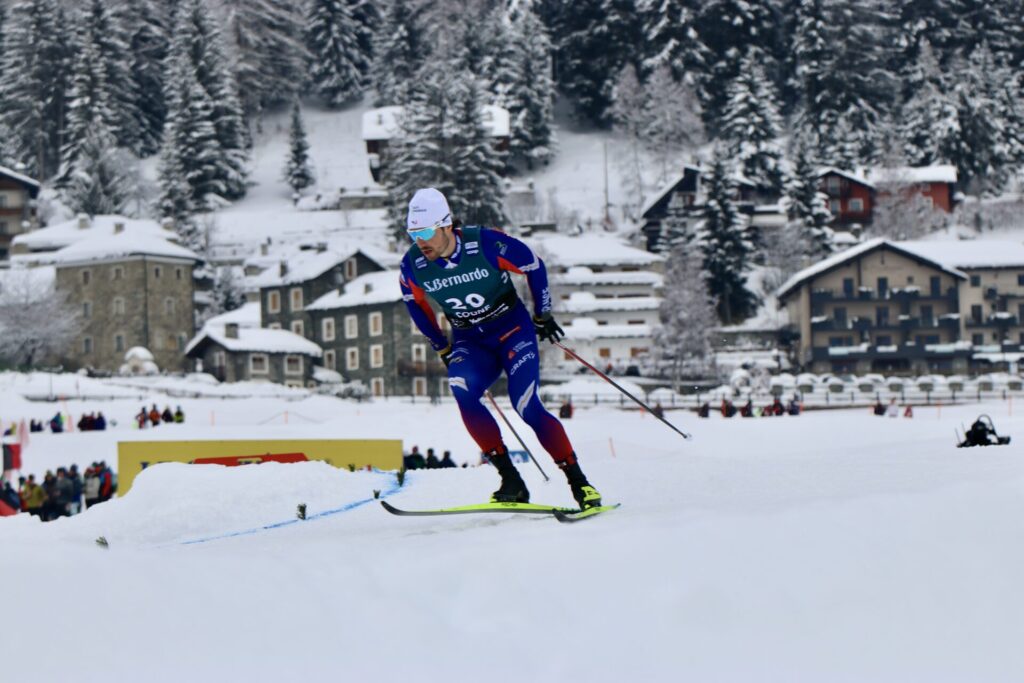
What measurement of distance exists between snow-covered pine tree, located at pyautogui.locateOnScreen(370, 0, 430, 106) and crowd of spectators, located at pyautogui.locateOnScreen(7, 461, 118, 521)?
105533mm

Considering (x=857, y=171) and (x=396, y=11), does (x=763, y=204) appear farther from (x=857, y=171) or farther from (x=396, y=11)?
(x=396, y=11)

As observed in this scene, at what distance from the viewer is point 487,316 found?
24.3 ft

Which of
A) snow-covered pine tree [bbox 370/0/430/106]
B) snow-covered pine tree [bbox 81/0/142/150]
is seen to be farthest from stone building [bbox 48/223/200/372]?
snow-covered pine tree [bbox 370/0/430/106]

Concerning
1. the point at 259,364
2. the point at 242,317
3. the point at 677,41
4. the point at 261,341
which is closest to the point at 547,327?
the point at 259,364

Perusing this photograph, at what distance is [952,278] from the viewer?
71.5 metres

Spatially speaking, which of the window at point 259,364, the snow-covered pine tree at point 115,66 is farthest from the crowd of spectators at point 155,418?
the snow-covered pine tree at point 115,66

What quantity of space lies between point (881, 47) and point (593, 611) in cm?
11600

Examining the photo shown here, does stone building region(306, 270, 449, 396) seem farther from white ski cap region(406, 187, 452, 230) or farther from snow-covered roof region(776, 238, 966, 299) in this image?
white ski cap region(406, 187, 452, 230)

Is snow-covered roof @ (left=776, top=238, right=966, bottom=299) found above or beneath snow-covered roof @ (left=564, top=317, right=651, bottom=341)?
above

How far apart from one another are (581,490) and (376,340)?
60794 millimetres

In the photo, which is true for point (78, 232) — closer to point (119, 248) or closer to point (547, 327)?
point (119, 248)

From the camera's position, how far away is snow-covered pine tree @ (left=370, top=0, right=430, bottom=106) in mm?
121438

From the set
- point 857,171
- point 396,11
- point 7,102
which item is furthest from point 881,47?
point 7,102

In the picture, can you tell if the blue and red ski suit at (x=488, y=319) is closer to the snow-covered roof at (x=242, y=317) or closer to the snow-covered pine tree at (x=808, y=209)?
the snow-covered roof at (x=242, y=317)
